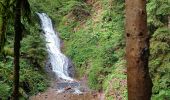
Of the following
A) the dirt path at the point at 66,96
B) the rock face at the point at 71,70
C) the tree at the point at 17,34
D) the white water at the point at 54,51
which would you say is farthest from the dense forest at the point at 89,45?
the white water at the point at 54,51

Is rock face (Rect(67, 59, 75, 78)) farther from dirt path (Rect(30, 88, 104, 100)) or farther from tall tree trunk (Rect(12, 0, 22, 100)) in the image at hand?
tall tree trunk (Rect(12, 0, 22, 100))

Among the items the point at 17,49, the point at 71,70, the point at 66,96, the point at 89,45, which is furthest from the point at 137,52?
the point at 89,45

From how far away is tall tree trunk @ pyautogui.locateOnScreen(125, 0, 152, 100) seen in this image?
2.53 metres

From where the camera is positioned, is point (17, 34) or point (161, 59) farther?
point (161, 59)

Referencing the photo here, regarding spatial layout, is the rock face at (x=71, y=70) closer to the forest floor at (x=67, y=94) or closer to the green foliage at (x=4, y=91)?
the forest floor at (x=67, y=94)

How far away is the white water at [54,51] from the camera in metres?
19.8

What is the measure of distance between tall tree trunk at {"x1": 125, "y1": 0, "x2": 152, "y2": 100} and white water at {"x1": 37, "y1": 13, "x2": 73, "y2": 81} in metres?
16.1

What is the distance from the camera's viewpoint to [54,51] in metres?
22.2

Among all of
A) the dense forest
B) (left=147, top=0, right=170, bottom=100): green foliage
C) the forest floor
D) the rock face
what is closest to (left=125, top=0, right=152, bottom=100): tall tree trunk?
the dense forest

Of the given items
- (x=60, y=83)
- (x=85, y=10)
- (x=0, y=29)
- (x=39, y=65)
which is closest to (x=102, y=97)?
(x=60, y=83)

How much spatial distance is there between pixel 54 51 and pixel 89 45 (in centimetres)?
247

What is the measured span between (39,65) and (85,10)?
8106mm

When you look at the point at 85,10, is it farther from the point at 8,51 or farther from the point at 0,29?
the point at 0,29

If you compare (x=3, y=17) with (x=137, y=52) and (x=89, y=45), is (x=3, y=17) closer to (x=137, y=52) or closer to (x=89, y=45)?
(x=137, y=52)
